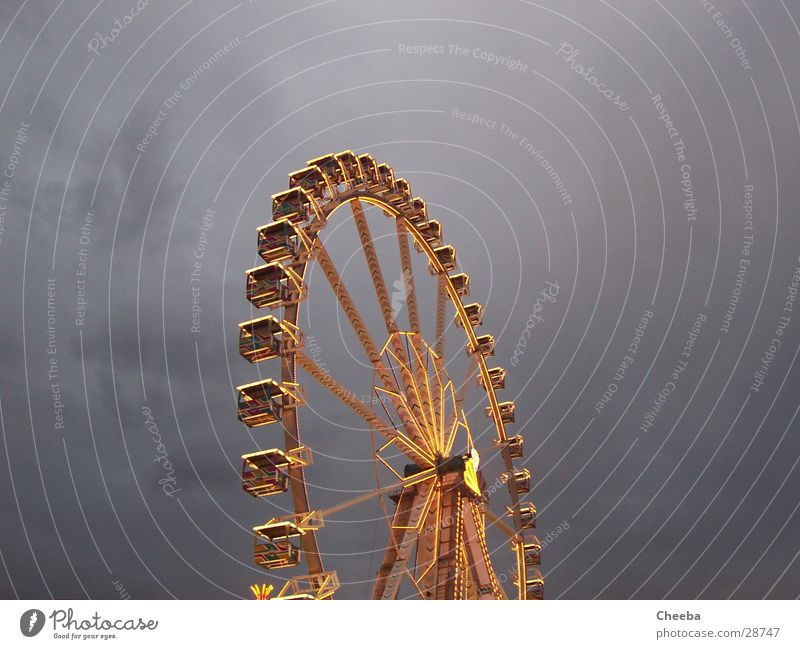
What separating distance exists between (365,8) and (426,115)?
199 inches

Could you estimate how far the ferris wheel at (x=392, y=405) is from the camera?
45.1 feet

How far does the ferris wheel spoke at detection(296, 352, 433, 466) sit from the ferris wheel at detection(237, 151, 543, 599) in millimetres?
29

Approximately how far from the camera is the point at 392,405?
18812 millimetres

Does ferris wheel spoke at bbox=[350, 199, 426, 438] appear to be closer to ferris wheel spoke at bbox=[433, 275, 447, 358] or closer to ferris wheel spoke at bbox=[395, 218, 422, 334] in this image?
ferris wheel spoke at bbox=[395, 218, 422, 334]

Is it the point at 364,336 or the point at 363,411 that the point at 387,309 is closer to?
the point at 364,336

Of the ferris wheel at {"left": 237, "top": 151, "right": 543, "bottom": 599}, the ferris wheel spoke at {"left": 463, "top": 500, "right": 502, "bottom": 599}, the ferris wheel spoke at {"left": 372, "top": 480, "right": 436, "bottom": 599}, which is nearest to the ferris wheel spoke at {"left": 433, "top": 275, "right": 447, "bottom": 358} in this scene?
the ferris wheel at {"left": 237, "top": 151, "right": 543, "bottom": 599}

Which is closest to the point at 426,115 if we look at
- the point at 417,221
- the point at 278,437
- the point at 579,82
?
the point at 579,82

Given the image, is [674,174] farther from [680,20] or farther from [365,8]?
[365,8]

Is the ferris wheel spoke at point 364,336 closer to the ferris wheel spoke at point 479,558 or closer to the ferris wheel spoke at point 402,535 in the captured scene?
the ferris wheel spoke at point 402,535

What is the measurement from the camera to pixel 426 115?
110 feet

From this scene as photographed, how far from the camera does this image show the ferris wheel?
1373 centimetres

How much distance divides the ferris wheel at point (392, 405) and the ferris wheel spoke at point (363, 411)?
0.03m

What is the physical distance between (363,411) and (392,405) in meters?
3.14

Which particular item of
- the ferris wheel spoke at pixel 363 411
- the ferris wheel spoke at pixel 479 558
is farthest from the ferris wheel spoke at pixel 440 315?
the ferris wheel spoke at pixel 479 558
